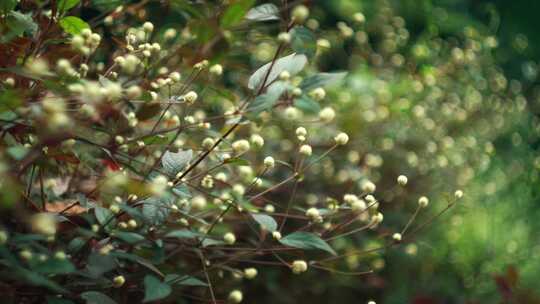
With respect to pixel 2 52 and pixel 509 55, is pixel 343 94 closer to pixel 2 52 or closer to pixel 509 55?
pixel 509 55

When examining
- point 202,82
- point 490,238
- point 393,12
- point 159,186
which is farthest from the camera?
point 393,12

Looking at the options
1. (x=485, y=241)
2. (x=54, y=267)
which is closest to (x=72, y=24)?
(x=54, y=267)

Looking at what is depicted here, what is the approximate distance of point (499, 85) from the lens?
7.86ft

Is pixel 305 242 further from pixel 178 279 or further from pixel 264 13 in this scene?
pixel 264 13

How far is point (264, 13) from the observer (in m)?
0.83

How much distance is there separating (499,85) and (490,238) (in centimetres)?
→ 74

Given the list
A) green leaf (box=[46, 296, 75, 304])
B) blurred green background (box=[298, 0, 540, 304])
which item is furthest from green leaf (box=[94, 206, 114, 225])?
blurred green background (box=[298, 0, 540, 304])

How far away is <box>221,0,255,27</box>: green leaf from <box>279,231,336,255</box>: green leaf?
30 cm

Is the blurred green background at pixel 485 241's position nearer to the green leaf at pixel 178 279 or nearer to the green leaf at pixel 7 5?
the green leaf at pixel 178 279

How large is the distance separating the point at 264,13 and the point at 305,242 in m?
0.31

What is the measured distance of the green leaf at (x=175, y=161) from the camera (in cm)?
84

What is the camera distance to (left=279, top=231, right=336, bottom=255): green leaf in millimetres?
798

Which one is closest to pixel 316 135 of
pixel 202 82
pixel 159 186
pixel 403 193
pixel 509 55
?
pixel 403 193

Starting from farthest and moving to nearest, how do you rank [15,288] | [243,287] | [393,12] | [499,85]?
[393,12] < [499,85] < [243,287] < [15,288]
